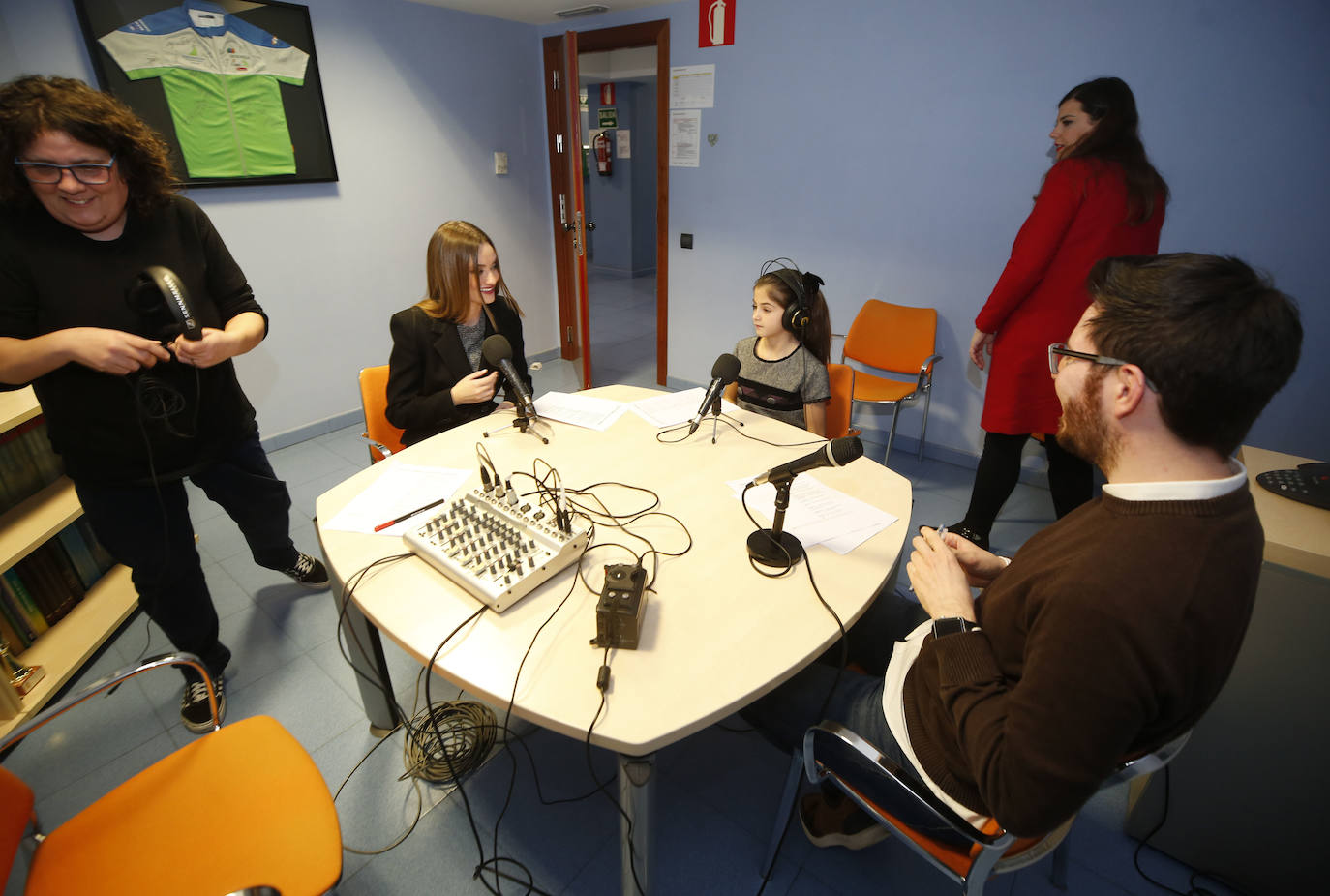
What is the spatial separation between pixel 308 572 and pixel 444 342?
3.54 ft

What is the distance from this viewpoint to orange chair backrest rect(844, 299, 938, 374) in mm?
3178

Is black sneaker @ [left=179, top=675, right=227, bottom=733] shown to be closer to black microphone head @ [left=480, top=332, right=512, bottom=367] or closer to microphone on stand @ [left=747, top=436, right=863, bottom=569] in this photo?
black microphone head @ [left=480, top=332, right=512, bottom=367]

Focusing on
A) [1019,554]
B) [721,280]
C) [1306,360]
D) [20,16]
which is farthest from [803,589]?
[20,16]

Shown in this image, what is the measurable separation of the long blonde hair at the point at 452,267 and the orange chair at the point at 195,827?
129 centimetres

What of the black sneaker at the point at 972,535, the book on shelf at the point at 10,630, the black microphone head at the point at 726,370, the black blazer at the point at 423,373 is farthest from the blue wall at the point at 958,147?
the book on shelf at the point at 10,630

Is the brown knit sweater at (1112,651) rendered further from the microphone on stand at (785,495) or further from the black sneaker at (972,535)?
the black sneaker at (972,535)

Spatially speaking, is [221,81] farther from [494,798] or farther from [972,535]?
[972,535]

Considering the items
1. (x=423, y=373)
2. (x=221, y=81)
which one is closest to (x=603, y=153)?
(x=221, y=81)

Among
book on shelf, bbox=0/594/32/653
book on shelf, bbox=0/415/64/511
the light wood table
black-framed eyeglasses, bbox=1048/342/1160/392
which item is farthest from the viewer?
book on shelf, bbox=0/415/64/511

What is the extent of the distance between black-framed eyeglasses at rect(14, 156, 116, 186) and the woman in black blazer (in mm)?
750

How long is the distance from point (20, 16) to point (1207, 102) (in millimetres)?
4678

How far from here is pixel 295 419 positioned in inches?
135

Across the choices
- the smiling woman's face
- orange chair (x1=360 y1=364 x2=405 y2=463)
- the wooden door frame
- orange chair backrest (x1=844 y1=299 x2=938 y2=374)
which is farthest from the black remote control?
the wooden door frame

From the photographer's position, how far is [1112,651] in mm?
706
